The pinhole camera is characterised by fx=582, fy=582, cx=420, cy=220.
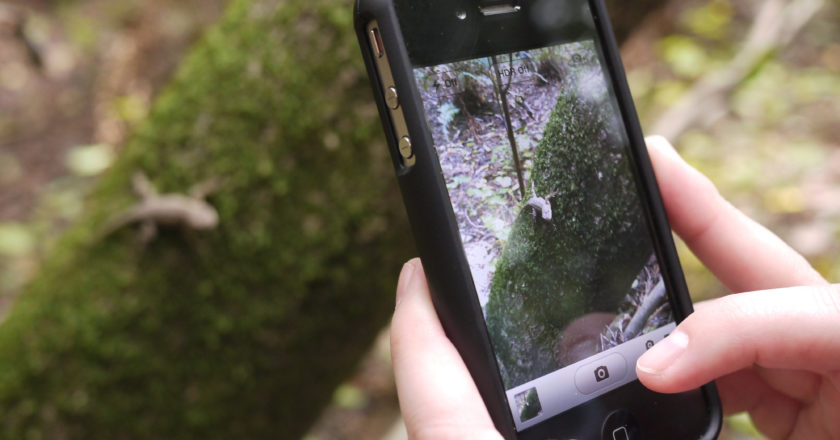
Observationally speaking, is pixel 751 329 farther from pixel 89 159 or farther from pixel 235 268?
pixel 89 159

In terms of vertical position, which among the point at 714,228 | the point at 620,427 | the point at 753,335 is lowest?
the point at 620,427

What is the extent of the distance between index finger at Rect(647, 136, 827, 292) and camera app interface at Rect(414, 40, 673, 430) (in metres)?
0.16

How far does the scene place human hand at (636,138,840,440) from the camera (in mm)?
924

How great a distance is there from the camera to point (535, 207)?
1051 millimetres

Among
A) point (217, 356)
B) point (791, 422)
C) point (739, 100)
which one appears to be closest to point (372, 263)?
point (217, 356)

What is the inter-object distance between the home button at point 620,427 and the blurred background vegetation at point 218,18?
54.6 inches

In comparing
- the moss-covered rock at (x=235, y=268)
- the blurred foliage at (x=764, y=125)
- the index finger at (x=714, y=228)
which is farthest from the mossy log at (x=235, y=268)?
the blurred foliage at (x=764, y=125)

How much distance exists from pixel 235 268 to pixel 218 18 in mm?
2858

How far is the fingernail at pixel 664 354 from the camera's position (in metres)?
0.94

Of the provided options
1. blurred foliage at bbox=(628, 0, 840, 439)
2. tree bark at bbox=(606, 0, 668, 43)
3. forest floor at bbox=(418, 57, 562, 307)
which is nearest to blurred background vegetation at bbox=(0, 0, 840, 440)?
blurred foliage at bbox=(628, 0, 840, 439)

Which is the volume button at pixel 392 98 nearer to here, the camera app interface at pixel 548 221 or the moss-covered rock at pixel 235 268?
the camera app interface at pixel 548 221

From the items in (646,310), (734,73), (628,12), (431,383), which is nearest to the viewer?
(431,383)

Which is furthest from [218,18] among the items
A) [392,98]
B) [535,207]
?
[535,207]

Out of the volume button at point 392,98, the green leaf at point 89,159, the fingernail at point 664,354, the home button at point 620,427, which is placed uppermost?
the green leaf at point 89,159
